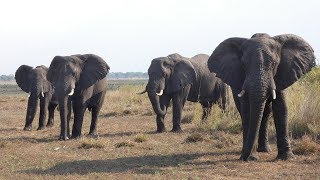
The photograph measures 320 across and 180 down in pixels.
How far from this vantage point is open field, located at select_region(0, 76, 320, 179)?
10.6 metres

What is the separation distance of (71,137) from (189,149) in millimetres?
4440

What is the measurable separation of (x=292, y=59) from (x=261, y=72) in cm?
133

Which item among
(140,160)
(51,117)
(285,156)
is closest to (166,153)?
(140,160)

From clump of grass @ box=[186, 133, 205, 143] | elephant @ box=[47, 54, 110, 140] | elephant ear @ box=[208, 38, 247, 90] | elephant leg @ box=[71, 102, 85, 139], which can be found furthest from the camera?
elephant leg @ box=[71, 102, 85, 139]

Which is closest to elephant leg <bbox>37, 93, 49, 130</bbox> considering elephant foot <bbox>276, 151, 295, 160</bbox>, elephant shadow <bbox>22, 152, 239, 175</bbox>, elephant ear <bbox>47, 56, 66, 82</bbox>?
elephant ear <bbox>47, 56, 66, 82</bbox>

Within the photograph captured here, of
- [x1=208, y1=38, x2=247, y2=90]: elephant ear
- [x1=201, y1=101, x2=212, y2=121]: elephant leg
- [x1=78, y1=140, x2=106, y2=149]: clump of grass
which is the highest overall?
[x1=208, y1=38, x2=247, y2=90]: elephant ear

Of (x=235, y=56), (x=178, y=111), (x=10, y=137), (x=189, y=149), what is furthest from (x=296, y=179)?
(x=10, y=137)

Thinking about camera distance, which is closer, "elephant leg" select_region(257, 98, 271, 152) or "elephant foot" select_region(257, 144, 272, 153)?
"elephant leg" select_region(257, 98, 271, 152)

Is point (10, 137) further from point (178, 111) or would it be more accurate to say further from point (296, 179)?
point (296, 179)

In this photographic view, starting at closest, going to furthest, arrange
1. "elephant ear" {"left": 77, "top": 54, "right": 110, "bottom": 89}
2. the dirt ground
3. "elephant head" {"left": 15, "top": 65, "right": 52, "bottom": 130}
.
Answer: the dirt ground, "elephant ear" {"left": 77, "top": 54, "right": 110, "bottom": 89}, "elephant head" {"left": 15, "top": 65, "right": 52, "bottom": 130}

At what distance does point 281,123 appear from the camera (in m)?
11.6

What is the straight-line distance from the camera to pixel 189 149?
13.9 m

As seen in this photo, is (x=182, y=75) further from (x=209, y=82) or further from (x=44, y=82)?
(x=44, y=82)

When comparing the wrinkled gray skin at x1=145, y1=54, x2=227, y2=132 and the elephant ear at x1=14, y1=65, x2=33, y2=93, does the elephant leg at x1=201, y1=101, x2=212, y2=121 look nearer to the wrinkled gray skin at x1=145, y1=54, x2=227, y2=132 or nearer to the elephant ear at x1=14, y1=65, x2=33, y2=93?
the wrinkled gray skin at x1=145, y1=54, x2=227, y2=132
